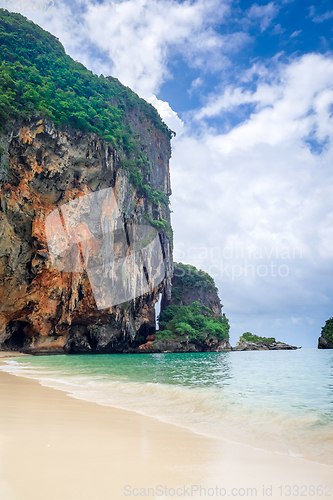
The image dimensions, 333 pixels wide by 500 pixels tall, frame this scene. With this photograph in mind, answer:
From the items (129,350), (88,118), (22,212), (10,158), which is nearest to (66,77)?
(88,118)

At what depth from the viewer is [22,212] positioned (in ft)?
68.0

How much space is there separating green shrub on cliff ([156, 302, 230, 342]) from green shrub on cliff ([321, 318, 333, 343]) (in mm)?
17955

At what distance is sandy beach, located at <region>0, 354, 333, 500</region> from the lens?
1.63 meters

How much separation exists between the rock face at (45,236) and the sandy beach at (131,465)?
19.3 metres

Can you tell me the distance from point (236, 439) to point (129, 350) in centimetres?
3218

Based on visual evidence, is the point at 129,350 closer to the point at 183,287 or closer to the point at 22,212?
the point at 183,287

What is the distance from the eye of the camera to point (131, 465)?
6.63 feet

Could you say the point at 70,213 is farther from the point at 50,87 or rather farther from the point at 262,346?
the point at 262,346

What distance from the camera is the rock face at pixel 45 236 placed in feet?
67.1

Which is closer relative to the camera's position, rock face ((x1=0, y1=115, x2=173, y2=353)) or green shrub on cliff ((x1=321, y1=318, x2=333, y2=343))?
rock face ((x1=0, y1=115, x2=173, y2=353))
